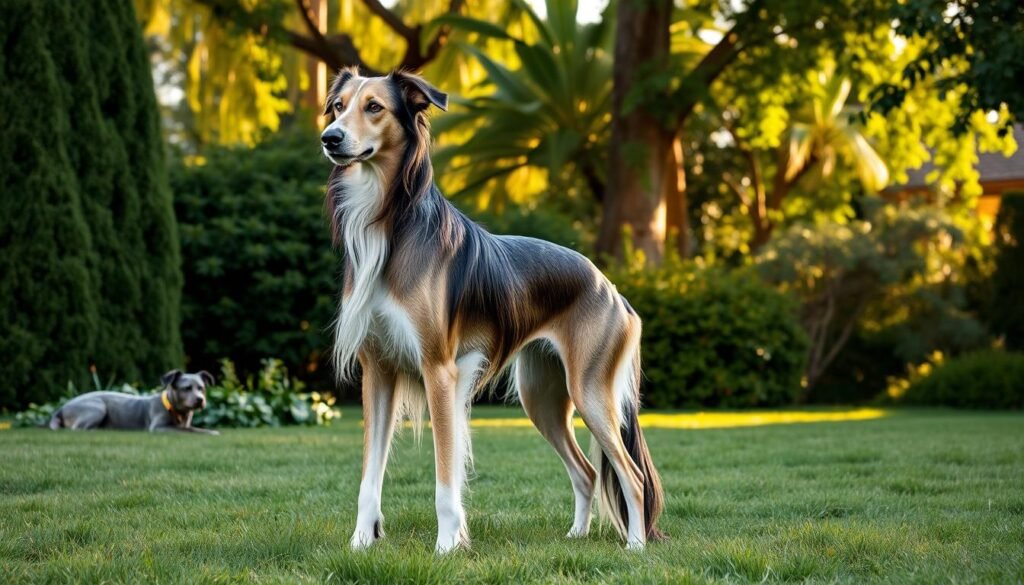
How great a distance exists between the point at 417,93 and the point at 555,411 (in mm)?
1661

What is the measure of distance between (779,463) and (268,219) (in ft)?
32.3

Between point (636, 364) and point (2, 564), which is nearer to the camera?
point (2, 564)

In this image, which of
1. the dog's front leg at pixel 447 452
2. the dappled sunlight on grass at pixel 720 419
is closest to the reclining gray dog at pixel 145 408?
the dappled sunlight on grass at pixel 720 419

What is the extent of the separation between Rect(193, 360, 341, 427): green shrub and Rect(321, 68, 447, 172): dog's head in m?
7.40

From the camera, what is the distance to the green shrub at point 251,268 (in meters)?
15.3

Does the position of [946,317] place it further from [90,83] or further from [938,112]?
[90,83]

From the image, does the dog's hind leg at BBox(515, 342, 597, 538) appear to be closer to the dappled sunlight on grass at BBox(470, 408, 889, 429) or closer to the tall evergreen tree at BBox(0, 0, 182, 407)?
the dappled sunlight on grass at BBox(470, 408, 889, 429)

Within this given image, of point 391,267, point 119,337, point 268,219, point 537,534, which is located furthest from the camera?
point 268,219

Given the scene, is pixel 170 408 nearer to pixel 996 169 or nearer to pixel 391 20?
pixel 391 20

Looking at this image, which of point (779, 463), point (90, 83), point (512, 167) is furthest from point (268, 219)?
point (779, 463)

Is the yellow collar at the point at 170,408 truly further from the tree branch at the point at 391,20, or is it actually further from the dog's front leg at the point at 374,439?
the tree branch at the point at 391,20

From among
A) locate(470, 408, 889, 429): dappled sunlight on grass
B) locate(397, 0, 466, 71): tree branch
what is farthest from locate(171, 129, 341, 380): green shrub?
locate(397, 0, 466, 71): tree branch

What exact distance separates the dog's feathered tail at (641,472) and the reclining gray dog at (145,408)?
613 cm

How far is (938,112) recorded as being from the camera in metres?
20.2
